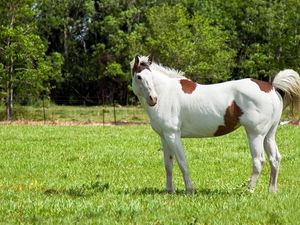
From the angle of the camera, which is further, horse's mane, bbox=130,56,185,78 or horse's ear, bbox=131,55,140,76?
horse's mane, bbox=130,56,185,78

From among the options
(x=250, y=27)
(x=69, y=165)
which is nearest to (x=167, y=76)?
(x=69, y=165)

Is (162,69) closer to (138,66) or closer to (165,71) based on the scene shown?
(165,71)

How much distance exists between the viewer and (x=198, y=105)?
9.07 metres

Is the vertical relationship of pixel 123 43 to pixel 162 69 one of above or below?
above

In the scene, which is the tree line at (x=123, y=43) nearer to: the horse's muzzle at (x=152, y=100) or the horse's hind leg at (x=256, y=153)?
the horse's muzzle at (x=152, y=100)

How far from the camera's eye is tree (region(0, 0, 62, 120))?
40.9m

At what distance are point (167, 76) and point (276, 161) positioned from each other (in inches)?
88.7

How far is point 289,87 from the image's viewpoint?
30.0 feet

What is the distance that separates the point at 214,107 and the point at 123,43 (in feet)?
175

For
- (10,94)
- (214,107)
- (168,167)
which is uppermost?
(214,107)

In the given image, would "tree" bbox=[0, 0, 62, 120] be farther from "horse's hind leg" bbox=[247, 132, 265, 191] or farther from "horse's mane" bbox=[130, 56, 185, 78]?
"horse's hind leg" bbox=[247, 132, 265, 191]

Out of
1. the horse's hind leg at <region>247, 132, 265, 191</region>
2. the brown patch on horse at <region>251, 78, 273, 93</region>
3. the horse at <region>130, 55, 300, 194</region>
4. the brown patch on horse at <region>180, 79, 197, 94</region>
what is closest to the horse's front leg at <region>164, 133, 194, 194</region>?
the horse at <region>130, 55, 300, 194</region>

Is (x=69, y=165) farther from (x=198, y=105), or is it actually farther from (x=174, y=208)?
(x=174, y=208)

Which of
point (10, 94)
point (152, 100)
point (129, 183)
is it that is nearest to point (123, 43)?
point (10, 94)
